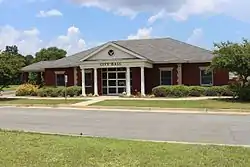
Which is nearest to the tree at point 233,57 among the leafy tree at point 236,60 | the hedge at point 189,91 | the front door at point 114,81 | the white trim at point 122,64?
the leafy tree at point 236,60

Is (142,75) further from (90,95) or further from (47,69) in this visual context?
(47,69)

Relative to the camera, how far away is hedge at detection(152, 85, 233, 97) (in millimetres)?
34406

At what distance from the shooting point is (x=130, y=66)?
36.5 m

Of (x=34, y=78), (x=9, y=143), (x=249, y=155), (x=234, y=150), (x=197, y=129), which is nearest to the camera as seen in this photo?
(x=249, y=155)

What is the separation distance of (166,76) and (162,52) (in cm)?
282

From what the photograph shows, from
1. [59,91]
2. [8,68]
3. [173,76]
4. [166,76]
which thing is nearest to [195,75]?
[173,76]

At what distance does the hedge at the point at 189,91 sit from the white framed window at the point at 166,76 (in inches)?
118

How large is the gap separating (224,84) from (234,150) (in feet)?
91.6

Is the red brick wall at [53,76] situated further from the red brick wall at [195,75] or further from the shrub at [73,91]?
the red brick wall at [195,75]

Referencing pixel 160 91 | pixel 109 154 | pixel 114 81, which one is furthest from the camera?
pixel 114 81

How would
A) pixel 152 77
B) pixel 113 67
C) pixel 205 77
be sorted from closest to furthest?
pixel 205 77, pixel 113 67, pixel 152 77

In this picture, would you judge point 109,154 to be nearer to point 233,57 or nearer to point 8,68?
point 233,57

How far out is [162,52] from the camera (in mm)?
39938

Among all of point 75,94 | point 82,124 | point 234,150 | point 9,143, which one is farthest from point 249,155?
point 75,94
